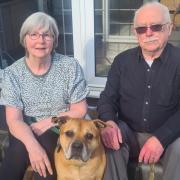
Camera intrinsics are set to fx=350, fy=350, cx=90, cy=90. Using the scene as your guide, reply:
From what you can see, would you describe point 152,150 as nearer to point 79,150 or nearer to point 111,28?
point 79,150

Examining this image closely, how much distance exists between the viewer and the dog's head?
2.08 m

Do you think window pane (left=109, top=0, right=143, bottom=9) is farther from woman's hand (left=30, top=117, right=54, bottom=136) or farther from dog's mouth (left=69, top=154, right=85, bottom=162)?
dog's mouth (left=69, top=154, right=85, bottom=162)

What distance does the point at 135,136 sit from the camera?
95.1 inches

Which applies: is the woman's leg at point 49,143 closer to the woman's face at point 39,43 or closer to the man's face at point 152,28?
the woman's face at point 39,43

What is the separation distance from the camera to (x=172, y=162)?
7.07ft

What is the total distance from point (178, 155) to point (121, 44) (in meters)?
1.60

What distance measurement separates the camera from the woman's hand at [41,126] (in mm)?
2361

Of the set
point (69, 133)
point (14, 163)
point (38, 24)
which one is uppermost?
point (38, 24)

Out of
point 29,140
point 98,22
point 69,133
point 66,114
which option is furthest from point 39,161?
point 98,22

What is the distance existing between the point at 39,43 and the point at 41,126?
560mm

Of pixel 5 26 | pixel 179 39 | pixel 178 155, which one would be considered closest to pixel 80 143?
pixel 178 155

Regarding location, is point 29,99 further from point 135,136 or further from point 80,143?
point 135,136

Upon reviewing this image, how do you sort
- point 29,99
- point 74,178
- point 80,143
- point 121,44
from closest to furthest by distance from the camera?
point 80,143
point 74,178
point 29,99
point 121,44

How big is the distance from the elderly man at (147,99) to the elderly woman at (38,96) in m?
0.27
